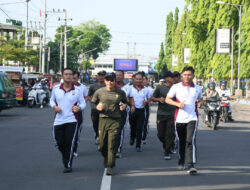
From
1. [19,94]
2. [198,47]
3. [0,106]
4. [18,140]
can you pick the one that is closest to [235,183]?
[18,140]

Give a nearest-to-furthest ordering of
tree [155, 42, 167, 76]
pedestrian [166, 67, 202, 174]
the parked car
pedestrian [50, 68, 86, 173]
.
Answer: pedestrian [50, 68, 86, 173], pedestrian [166, 67, 202, 174], the parked car, tree [155, 42, 167, 76]

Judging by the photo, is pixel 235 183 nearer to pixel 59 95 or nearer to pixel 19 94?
pixel 59 95

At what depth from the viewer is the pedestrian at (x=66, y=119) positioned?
27.6 ft

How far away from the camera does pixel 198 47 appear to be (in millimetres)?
56750

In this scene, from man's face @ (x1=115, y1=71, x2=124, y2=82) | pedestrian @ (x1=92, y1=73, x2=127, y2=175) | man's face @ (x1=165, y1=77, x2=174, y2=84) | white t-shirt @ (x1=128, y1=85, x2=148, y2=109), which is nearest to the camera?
pedestrian @ (x1=92, y1=73, x2=127, y2=175)

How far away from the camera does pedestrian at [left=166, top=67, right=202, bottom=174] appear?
852 centimetres

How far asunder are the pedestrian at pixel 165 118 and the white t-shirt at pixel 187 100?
148 cm

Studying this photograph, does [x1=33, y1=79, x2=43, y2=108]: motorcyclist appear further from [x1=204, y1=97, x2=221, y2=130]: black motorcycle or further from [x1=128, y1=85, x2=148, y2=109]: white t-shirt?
[x1=128, y1=85, x2=148, y2=109]: white t-shirt

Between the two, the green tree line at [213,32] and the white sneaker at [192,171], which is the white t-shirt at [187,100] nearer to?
the white sneaker at [192,171]

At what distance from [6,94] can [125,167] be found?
1287cm

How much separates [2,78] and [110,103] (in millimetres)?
13673

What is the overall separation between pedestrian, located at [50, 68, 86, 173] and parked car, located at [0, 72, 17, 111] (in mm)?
12745

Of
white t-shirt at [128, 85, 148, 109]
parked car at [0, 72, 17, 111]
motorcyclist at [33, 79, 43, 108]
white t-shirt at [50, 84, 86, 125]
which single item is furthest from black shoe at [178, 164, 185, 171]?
motorcyclist at [33, 79, 43, 108]

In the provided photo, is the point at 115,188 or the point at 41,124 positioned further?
the point at 41,124
